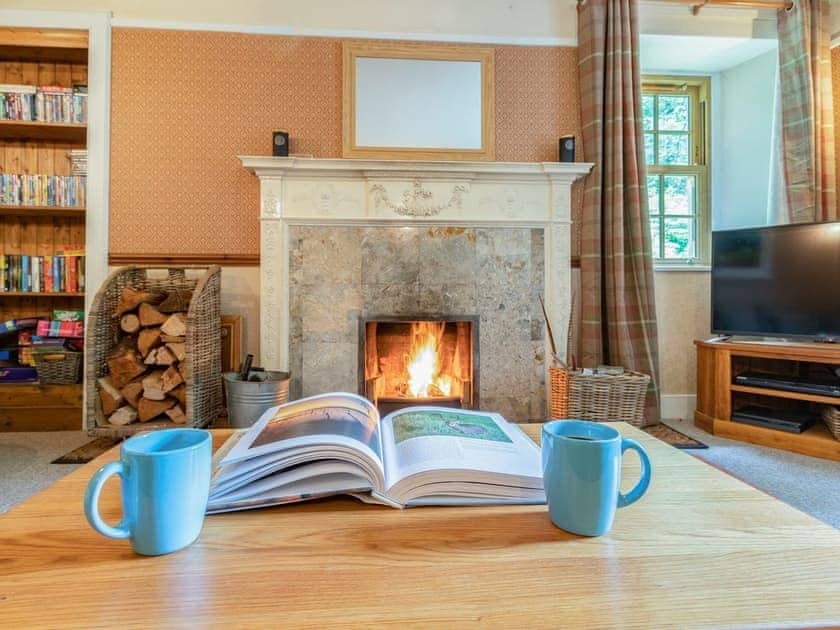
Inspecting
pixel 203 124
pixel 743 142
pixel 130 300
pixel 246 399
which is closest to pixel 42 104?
pixel 203 124

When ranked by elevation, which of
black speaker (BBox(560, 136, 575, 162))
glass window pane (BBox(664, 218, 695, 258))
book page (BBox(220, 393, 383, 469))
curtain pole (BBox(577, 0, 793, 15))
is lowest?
book page (BBox(220, 393, 383, 469))

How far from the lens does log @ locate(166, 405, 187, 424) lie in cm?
206

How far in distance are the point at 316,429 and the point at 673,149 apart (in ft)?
10.7

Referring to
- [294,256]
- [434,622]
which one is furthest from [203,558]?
[294,256]

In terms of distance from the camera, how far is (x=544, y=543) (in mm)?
466

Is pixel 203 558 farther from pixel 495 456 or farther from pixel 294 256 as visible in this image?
pixel 294 256

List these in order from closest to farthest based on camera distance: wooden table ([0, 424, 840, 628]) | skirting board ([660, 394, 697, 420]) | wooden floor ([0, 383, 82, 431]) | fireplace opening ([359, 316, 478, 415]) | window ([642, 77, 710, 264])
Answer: wooden table ([0, 424, 840, 628])
wooden floor ([0, 383, 82, 431])
fireplace opening ([359, 316, 478, 415])
skirting board ([660, 394, 697, 420])
window ([642, 77, 710, 264])

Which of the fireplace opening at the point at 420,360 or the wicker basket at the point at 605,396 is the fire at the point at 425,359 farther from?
the wicker basket at the point at 605,396

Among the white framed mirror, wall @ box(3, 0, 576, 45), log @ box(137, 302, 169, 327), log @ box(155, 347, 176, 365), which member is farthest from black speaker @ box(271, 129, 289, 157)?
log @ box(155, 347, 176, 365)

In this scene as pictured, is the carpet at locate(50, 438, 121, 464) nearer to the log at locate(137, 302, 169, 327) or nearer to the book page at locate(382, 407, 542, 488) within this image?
the log at locate(137, 302, 169, 327)

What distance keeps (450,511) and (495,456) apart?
0.39ft

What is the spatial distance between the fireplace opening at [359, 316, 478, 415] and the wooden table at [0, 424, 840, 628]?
194cm

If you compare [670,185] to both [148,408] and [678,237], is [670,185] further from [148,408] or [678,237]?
[148,408]

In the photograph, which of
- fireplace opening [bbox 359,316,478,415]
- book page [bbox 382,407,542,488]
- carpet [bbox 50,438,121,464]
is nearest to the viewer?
book page [bbox 382,407,542,488]
